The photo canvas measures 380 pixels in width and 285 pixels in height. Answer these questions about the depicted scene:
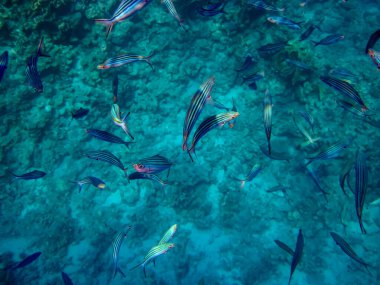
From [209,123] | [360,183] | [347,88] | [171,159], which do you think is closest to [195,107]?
[209,123]

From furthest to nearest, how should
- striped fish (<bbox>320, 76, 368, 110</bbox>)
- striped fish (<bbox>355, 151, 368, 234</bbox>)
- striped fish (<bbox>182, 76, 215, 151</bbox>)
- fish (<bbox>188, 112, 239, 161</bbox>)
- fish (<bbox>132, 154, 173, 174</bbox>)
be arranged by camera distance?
fish (<bbox>132, 154, 173, 174</bbox>) < striped fish (<bbox>320, 76, 368, 110</bbox>) < fish (<bbox>188, 112, 239, 161</bbox>) < striped fish (<bbox>182, 76, 215, 151</bbox>) < striped fish (<bbox>355, 151, 368, 234</bbox>)

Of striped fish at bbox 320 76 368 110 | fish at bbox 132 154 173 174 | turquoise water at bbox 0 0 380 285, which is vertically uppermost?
striped fish at bbox 320 76 368 110

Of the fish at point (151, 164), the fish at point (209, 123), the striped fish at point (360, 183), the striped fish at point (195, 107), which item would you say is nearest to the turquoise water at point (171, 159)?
the fish at point (151, 164)

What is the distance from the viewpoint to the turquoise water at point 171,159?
8266 millimetres

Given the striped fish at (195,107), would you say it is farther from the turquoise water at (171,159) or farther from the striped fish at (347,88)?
the turquoise water at (171,159)

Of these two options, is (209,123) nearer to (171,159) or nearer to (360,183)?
(360,183)

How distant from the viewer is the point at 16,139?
27.8ft

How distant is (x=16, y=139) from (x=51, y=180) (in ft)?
6.36

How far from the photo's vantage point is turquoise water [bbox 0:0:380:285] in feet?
27.1

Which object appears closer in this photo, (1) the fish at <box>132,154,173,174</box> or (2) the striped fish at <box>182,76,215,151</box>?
(2) the striped fish at <box>182,76,215,151</box>

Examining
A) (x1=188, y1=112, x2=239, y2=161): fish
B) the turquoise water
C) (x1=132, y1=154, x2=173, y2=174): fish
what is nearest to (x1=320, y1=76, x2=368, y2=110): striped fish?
(x1=188, y1=112, x2=239, y2=161): fish

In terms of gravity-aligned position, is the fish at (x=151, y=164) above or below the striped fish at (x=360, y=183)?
below

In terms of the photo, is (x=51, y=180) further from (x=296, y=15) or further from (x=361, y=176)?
(x=296, y=15)

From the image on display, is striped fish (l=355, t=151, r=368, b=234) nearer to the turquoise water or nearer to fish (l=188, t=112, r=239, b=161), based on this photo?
fish (l=188, t=112, r=239, b=161)
